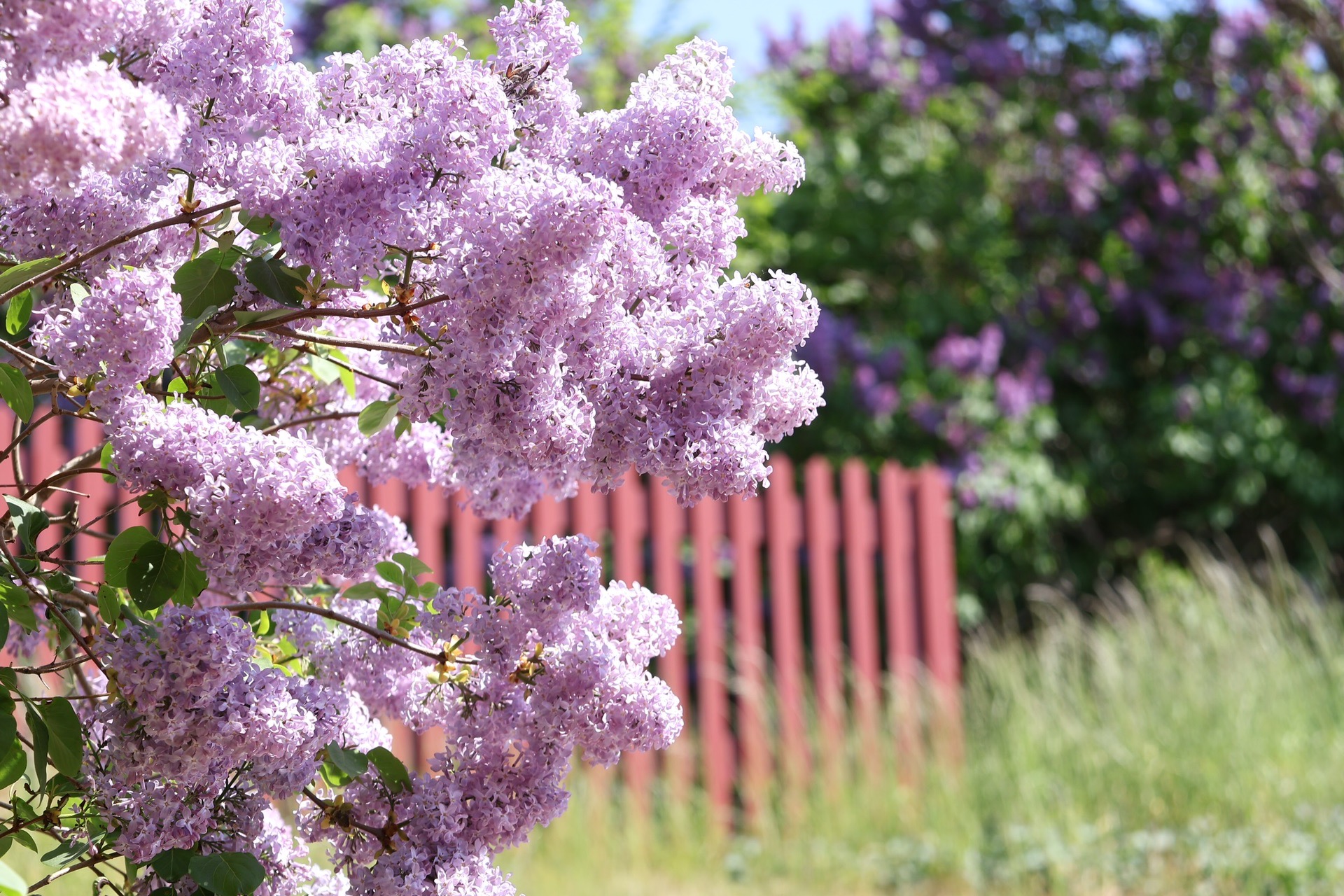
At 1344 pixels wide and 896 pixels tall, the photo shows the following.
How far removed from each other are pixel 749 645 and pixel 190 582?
4.70 m

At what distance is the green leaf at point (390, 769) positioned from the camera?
1.34 meters

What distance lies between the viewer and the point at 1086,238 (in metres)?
8.07

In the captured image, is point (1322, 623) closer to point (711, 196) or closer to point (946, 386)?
point (946, 386)

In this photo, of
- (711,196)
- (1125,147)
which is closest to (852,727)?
(1125,147)

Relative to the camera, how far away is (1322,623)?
5750mm

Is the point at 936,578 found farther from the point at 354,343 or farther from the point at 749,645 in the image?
the point at 354,343

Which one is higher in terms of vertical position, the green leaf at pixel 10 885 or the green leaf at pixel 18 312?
the green leaf at pixel 18 312

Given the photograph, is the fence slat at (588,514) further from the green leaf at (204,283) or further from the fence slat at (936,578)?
the green leaf at (204,283)

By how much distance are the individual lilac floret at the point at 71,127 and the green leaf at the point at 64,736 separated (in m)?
0.49

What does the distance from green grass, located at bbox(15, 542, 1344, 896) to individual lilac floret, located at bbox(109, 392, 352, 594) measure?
3419 millimetres

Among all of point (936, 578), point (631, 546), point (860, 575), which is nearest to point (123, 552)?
point (631, 546)

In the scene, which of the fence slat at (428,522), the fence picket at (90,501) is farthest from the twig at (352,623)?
the fence slat at (428,522)

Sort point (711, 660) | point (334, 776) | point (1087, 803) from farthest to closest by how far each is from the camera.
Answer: point (711, 660) → point (1087, 803) → point (334, 776)

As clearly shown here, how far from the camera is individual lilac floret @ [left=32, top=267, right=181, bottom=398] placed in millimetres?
1106
